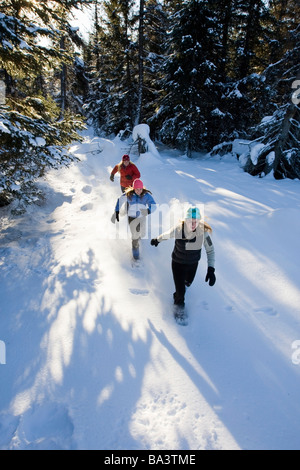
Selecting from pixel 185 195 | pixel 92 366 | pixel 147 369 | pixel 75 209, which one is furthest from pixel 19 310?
pixel 185 195

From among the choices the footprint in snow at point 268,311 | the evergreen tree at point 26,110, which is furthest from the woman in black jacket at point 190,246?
the evergreen tree at point 26,110

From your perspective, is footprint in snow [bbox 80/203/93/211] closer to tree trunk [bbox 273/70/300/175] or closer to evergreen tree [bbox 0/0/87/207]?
evergreen tree [bbox 0/0/87/207]

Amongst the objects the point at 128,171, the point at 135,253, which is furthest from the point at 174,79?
the point at 135,253

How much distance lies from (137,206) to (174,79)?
1252cm

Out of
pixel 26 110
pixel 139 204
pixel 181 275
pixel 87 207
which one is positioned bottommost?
pixel 181 275

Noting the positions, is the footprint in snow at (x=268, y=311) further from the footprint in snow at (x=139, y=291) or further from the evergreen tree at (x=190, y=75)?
the evergreen tree at (x=190, y=75)

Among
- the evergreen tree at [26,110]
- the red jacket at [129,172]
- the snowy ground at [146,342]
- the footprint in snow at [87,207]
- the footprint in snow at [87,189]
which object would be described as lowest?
the snowy ground at [146,342]

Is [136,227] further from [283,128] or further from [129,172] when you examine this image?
[283,128]

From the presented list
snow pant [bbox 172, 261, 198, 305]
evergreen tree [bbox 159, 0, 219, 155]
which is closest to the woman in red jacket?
snow pant [bbox 172, 261, 198, 305]

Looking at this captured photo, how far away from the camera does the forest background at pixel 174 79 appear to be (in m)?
5.75

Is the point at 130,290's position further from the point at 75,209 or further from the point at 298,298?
the point at 75,209

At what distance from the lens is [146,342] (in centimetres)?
361

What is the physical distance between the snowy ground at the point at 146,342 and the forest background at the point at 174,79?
2.81m

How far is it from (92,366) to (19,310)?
72.6 inches
